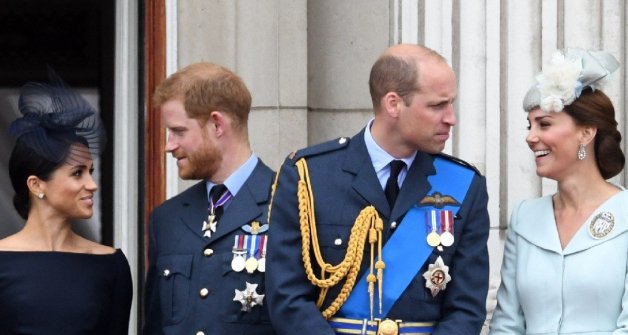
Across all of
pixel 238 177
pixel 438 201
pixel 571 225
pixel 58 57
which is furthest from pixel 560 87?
pixel 58 57

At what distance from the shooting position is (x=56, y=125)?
223 inches

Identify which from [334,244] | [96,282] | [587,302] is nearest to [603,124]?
[587,302]

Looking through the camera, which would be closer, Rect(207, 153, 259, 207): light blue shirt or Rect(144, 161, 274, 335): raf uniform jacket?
Rect(144, 161, 274, 335): raf uniform jacket

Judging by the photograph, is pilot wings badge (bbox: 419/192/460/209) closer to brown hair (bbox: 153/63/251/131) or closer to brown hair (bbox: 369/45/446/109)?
brown hair (bbox: 369/45/446/109)

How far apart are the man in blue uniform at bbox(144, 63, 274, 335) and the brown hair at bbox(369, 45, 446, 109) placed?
0.60 metres

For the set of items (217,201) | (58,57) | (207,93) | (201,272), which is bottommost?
(201,272)

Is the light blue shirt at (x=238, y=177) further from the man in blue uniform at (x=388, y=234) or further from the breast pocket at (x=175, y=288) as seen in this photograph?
the man in blue uniform at (x=388, y=234)

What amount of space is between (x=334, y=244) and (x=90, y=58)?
2.30 metres

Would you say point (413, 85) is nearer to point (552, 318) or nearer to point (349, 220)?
point (349, 220)

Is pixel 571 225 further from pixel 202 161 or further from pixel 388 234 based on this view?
pixel 202 161

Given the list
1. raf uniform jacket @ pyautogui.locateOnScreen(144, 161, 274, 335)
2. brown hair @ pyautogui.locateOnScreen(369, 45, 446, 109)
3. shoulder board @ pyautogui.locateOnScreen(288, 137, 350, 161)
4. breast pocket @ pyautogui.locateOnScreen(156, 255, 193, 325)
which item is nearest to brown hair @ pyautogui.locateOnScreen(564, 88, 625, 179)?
brown hair @ pyautogui.locateOnScreen(369, 45, 446, 109)

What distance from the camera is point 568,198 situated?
572cm

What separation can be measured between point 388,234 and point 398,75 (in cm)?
49

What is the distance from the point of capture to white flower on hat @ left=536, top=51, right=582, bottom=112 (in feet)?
18.5
